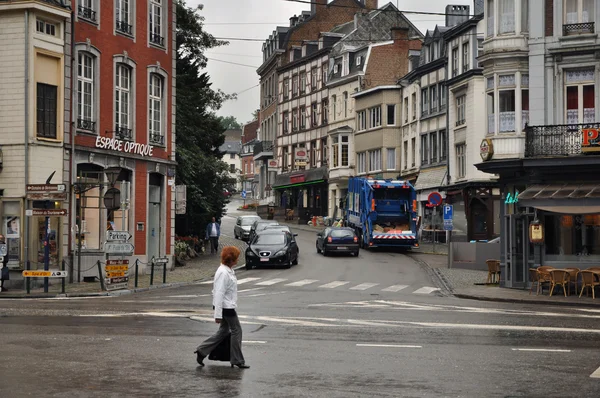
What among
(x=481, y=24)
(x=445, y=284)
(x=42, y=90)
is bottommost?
(x=445, y=284)

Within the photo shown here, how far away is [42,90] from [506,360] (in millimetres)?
21429

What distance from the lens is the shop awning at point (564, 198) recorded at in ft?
89.1

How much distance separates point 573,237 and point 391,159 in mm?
38607

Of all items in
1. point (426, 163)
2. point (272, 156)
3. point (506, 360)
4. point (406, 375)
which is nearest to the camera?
point (406, 375)

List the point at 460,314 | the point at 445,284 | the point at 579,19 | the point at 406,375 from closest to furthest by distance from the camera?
the point at 406,375
the point at 460,314
the point at 579,19
the point at 445,284

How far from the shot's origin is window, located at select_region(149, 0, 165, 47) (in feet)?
124

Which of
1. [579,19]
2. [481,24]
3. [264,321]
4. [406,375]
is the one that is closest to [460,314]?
[264,321]

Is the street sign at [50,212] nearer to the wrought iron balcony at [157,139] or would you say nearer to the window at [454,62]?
the wrought iron balcony at [157,139]

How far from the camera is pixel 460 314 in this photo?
67.5 ft

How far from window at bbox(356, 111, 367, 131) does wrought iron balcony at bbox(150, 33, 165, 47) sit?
33463 millimetres

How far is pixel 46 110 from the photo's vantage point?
30828 mm

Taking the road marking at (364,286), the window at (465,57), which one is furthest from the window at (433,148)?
the road marking at (364,286)

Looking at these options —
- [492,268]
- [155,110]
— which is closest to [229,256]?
[492,268]

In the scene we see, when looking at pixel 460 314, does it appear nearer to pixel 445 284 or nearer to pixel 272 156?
pixel 445 284
